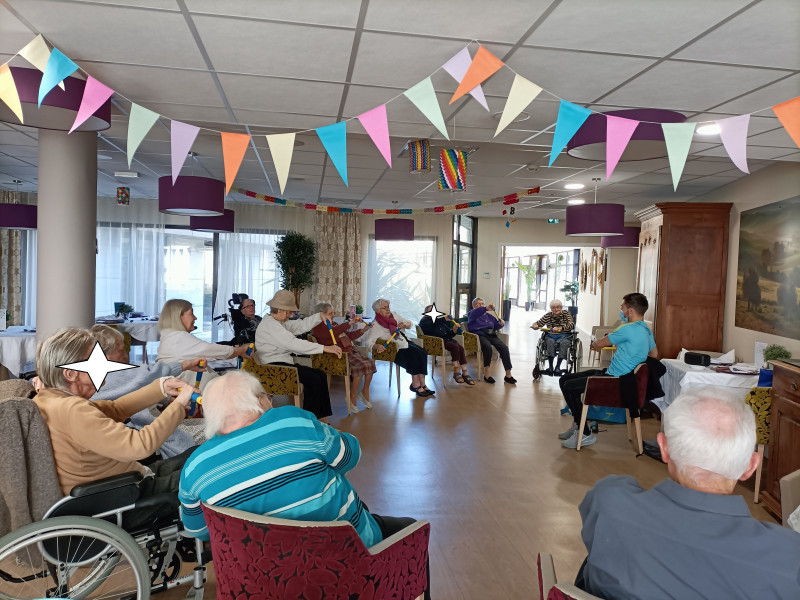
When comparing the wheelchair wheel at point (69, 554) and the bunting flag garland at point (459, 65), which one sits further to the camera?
the bunting flag garland at point (459, 65)

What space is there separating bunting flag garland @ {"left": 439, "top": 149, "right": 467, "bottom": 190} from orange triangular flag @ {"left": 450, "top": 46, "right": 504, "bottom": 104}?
6.81 ft

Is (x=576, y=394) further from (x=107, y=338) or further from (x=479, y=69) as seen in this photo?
(x=107, y=338)

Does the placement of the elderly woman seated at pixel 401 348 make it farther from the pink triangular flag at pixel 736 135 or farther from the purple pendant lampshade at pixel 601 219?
the pink triangular flag at pixel 736 135

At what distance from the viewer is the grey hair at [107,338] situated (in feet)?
7.59

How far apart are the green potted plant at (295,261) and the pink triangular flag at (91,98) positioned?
21.9ft

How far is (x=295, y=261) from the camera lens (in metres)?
9.63

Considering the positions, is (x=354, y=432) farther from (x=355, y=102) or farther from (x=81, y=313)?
(x=355, y=102)

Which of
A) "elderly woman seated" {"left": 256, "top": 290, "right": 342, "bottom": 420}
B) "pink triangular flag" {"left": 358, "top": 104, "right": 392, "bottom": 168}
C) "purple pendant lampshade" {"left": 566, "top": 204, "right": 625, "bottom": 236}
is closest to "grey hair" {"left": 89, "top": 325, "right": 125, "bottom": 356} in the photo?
"pink triangular flag" {"left": 358, "top": 104, "right": 392, "bottom": 168}

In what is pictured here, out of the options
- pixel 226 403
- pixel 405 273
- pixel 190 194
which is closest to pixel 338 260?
pixel 405 273

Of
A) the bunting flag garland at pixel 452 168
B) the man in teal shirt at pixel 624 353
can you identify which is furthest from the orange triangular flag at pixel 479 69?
the man in teal shirt at pixel 624 353

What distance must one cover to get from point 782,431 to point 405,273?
806cm

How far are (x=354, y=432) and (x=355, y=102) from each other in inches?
110

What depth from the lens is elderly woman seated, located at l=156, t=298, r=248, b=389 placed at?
149 inches

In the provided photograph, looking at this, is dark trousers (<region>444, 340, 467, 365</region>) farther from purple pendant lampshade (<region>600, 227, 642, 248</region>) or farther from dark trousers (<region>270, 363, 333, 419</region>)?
purple pendant lampshade (<region>600, 227, 642, 248</region>)
